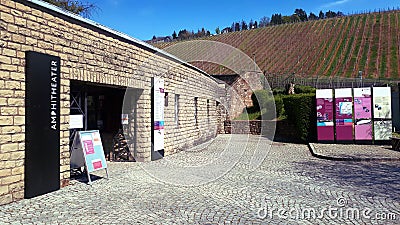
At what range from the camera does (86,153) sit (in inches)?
253

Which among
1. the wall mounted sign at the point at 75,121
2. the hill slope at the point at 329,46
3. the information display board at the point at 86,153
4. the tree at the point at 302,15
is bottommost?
the information display board at the point at 86,153

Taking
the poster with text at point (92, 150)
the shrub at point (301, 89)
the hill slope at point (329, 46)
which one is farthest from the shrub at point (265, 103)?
the poster with text at point (92, 150)

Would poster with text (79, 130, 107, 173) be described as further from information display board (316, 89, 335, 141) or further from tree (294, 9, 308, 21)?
tree (294, 9, 308, 21)

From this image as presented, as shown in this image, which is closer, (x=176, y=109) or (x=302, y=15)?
(x=176, y=109)

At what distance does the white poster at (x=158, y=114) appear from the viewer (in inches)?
361

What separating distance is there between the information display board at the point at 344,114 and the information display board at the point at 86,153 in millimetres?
10334

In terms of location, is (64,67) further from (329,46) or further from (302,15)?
(302,15)

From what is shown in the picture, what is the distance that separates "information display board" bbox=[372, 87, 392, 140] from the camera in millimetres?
12889

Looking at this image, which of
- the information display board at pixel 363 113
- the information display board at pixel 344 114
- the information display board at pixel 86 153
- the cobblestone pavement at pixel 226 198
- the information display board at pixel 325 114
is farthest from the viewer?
the information display board at pixel 325 114

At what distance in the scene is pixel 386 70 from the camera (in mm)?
31141

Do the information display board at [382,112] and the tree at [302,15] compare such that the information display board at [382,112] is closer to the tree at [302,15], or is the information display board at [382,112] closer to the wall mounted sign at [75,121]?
the wall mounted sign at [75,121]

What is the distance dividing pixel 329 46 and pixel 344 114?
29.0 metres

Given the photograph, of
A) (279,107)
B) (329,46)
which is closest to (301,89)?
(279,107)

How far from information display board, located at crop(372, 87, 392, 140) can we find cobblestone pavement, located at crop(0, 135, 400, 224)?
535cm
